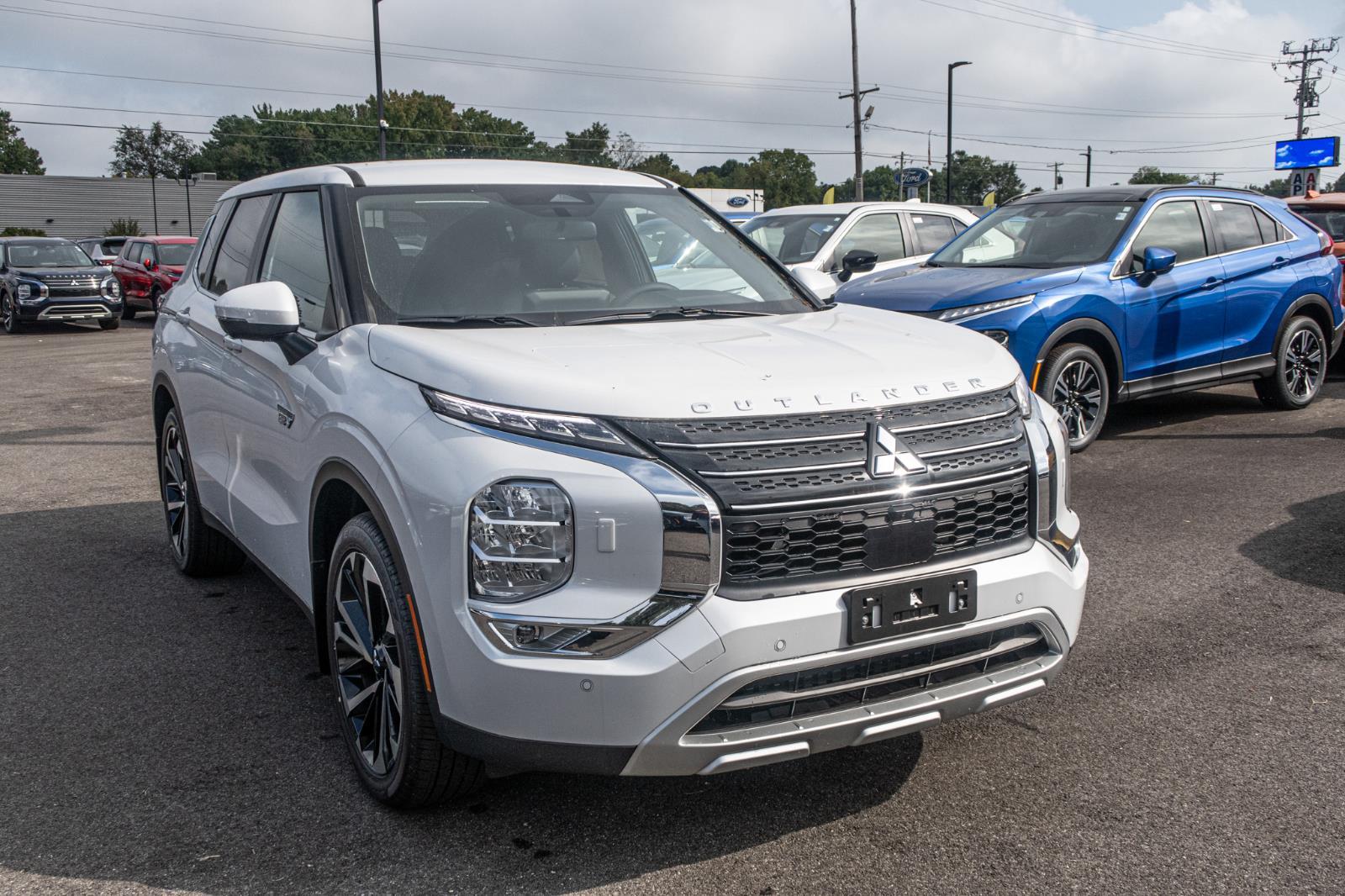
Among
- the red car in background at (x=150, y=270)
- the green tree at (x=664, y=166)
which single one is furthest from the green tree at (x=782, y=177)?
the red car in background at (x=150, y=270)

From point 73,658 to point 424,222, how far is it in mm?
2245

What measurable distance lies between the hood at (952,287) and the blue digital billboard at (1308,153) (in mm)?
50033

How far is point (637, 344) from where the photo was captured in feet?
11.2

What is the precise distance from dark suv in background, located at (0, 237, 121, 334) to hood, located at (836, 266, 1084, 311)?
19023mm

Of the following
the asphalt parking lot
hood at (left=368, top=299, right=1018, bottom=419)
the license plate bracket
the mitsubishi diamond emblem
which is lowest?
the asphalt parking lot

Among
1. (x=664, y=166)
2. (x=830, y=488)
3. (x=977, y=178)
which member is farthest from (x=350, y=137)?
(x=830, y=488)

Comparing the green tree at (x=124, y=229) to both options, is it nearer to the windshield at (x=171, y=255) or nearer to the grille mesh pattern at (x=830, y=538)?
the windshield at (x=171, y=255)

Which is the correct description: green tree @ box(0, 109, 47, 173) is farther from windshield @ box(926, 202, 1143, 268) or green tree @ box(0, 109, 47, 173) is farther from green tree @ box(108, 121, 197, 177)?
windshield @ box(926, 202, 1143, 268)

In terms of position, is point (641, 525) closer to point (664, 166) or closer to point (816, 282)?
point (816, 282)

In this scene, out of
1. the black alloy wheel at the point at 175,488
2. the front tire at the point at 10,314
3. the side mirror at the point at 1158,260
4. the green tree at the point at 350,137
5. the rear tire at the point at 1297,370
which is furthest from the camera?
the green tree at the point at 350,137

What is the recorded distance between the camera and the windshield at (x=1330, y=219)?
12.4 m

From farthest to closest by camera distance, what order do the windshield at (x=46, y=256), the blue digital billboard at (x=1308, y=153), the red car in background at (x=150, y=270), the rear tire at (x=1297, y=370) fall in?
the blue digital billboard at (x=1308, y=153), the red car in background at (x=150, y=270), the windshield at (x=46, y=256), the rear tire at (x=1297, y=370)

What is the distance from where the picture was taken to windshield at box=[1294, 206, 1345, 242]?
40.6 feet

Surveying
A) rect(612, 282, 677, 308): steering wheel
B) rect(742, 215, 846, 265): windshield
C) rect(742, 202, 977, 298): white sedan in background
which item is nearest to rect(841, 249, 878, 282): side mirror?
rect(612, 282, 677, 308): steering wheel
